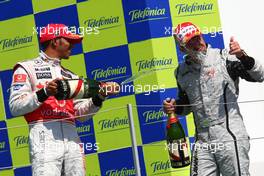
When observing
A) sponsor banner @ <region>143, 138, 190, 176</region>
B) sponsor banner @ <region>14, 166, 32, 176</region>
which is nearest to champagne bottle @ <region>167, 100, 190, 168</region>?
sponsor banner @ <region>143, 138, 190, 176</region>

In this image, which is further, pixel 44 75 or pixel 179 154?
pixel 179 154

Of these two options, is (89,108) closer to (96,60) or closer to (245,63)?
(245,63)

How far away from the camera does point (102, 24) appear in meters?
8.04

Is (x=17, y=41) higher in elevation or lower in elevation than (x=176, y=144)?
higher

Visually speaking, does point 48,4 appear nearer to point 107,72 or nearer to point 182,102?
point 107,72

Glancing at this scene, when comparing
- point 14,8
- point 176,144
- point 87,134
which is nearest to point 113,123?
point 87,134

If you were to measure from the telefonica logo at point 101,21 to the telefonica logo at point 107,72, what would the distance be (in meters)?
0.38

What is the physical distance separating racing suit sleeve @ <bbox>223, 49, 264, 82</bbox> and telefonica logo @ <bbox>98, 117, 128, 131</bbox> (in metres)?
2.34

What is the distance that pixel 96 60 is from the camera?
805cm

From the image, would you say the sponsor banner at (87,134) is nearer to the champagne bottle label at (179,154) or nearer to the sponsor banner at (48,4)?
the sponsor banner at (48,4)

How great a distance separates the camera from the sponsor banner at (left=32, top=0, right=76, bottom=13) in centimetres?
818

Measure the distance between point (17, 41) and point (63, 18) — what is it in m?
0.47

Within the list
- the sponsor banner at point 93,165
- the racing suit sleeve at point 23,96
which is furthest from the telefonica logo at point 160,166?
the racing suit sleeve at point 23,96

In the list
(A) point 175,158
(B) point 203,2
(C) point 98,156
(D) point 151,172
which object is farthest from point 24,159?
(A) point 175,158
